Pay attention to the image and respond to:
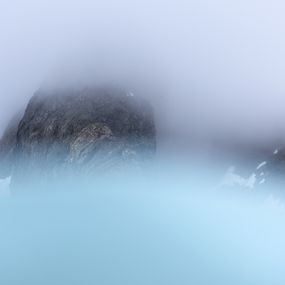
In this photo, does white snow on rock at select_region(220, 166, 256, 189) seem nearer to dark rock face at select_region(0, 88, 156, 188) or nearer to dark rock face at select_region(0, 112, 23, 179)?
dark rock face at select_region(0, 88, 156, 188)

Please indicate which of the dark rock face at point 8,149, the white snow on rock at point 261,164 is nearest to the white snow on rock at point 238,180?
the white snow on rock at point 261,164

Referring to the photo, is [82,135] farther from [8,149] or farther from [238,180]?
[238,180]

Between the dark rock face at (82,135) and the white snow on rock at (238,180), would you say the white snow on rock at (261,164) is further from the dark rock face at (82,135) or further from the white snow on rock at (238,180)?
the dark rock face at (82,135)

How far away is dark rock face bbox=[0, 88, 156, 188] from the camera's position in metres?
76.8

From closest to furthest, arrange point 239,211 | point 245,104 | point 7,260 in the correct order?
point 7,260 < point 239,211 < point 245,104

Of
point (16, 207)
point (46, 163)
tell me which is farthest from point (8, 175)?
point (46, 163)

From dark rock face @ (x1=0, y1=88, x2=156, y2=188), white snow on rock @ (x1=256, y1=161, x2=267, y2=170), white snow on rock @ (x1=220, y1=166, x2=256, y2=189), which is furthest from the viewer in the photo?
white snow on rock @ (x1=256, y1=161, x2=267, y2=170)

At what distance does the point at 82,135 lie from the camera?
79.1m

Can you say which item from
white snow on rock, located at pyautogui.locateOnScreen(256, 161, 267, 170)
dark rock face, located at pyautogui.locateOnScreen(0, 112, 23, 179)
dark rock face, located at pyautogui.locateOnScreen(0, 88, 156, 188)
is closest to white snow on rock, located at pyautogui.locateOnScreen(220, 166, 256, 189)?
white snow on rock, located at pyautogui.locateOnScreen(256, 161, 267, 170)

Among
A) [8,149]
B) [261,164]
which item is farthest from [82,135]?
[261,164]

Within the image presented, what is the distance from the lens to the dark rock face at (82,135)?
7681 centimetres

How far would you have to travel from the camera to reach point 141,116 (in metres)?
88.4

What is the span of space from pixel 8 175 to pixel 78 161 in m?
23.4

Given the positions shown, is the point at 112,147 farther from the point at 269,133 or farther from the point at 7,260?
the point at 269,133
